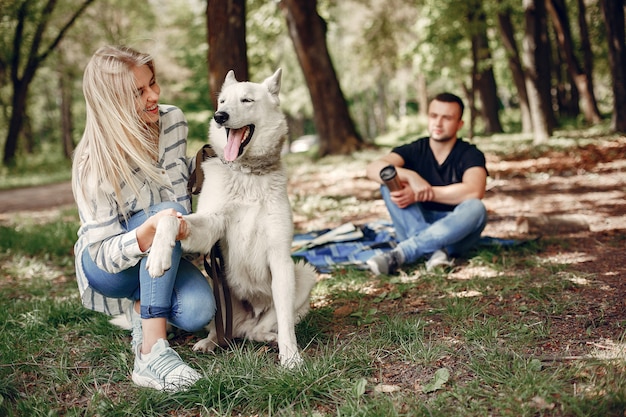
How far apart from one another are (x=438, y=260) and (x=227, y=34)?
10.7ft

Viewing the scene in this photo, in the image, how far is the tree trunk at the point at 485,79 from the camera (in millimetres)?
14617

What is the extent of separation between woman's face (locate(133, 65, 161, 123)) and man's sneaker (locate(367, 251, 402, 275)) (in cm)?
202

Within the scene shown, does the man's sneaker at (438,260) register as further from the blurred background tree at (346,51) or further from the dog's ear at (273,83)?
the blurred background tree at (346,51)

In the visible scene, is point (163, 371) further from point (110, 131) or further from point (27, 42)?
point (27, 42)

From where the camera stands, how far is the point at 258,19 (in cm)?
1739

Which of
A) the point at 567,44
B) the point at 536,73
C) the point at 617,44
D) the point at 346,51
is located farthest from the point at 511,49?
the point at 346,51

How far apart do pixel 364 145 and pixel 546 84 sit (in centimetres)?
471

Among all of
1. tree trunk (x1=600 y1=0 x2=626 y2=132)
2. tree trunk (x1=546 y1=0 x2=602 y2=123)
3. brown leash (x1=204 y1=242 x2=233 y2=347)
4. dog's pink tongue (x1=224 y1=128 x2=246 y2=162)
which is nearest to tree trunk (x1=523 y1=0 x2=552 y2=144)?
tree trunk (x1=600 y1=0 x2=626 y2=132)

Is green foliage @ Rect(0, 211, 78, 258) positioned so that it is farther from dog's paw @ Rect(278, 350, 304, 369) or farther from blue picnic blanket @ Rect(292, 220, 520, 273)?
dog's paw @ Rect(278, 350, 304, 369)

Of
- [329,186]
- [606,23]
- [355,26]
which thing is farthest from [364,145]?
[355,26]

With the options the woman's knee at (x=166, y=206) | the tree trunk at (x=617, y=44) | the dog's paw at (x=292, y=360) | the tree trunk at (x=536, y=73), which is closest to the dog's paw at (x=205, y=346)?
the dog's paw at (x=292, y=360)

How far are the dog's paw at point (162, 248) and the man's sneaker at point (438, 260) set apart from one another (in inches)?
91.8

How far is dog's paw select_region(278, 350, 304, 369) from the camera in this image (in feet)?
8.00

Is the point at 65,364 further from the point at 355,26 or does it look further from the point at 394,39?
the point at 355,26
